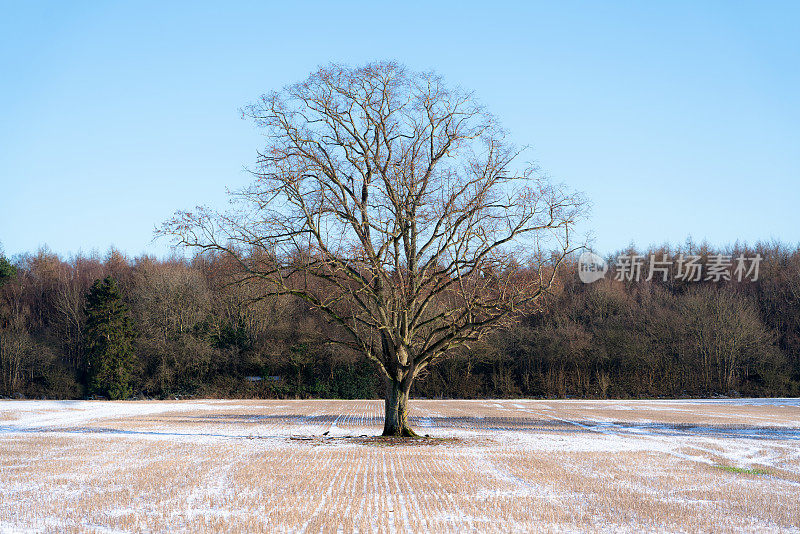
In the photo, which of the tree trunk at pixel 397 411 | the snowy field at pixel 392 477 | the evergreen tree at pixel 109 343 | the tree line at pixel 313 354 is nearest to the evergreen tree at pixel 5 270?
the tree line at pixel 313 354

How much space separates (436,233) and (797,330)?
164 ft

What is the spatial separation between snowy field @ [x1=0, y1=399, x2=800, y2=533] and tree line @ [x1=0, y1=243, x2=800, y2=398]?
67.9 ft

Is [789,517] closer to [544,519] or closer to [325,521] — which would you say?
[544,519]

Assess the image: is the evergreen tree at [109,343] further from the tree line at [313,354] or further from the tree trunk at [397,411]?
the tree trunk at [397,411]

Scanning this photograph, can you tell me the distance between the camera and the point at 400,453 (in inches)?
718

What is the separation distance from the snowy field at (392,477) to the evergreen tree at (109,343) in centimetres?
1974

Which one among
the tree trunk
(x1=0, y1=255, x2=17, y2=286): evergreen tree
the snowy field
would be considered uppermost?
(x1=0, y1=255, x2=17, y2=286): evergreen tree

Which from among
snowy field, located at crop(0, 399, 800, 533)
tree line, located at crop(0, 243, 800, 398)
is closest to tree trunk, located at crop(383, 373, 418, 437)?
snowy field, located at crop(0, 399, 800, 533)

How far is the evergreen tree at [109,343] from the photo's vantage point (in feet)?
158

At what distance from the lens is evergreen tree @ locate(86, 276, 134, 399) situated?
1896 inches

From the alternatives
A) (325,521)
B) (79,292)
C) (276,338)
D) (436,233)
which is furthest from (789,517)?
(79,292)

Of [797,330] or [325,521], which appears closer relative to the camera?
[325,521]

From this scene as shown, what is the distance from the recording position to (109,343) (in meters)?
48.1

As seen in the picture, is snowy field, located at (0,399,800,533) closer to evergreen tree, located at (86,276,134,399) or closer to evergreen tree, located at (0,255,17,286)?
evergreen tree, located at (86,276,134,399)
